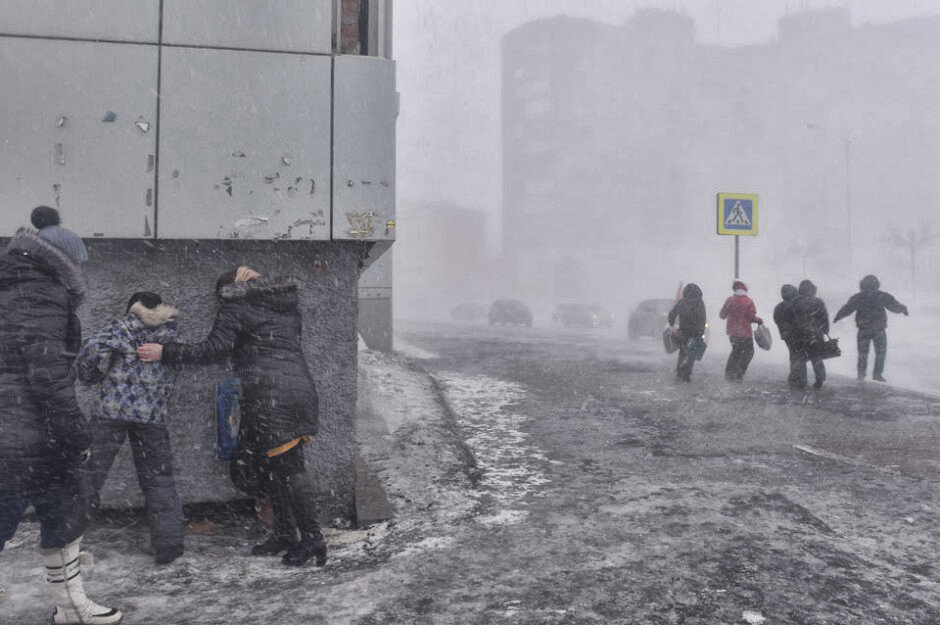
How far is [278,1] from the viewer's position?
466 centimetres

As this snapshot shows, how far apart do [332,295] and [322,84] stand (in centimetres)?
138

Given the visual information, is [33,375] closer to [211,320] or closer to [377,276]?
[211,320]

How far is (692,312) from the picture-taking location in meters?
10.9

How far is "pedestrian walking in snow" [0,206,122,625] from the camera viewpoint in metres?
3.14

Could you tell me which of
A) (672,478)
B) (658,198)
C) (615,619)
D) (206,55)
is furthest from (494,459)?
(658,198)

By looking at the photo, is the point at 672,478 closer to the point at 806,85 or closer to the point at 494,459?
the point at 494,459

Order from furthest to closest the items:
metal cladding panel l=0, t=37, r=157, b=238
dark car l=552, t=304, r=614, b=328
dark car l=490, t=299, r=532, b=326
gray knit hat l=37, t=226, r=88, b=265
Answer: dark car l=552, t=304, r=614, b=328
dark car l=490, t=299, r=532, b=326
metal cladding panel l=0, t=37, r=157, b=238
gray knit hat l=37, t=226, r=88, b=265

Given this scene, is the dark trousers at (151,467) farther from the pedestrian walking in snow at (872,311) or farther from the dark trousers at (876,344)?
the dark trousers at (876,344)

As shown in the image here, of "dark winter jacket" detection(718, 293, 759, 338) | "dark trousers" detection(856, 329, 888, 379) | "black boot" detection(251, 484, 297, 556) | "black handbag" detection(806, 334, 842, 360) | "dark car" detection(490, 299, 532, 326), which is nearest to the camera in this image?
"black boot" detection(251, 484, 297, 556)

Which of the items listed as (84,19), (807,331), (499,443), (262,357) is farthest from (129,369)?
(807,331)

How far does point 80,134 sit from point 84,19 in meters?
0.72

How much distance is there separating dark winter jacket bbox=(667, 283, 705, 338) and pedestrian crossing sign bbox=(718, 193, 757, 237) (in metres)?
2.14

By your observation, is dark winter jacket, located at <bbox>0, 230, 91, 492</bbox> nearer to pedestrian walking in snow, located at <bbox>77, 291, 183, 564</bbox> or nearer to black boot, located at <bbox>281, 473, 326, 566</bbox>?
pedestrian walking in snow, located at <bbox>77, 291, 183, 564</bbox>

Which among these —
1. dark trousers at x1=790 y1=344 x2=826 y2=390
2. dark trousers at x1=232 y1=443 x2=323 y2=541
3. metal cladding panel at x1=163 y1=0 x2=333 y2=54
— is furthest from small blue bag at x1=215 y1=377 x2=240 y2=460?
dark trousers at x1=790 y1=344 x2=826 y2=390
